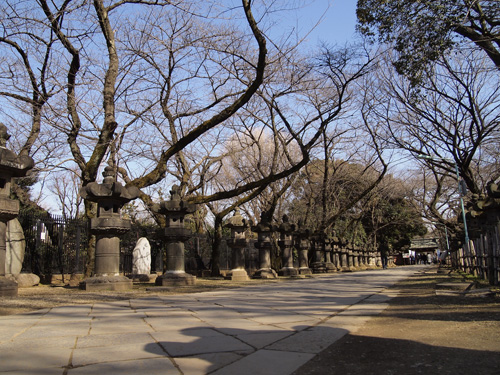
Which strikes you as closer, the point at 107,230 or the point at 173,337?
the point at 173,337

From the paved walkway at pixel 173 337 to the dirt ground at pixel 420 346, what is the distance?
23cm

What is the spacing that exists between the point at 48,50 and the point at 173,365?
44.7 feet

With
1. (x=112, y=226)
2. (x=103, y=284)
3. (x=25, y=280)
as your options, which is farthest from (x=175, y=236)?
(x=25, y=280)

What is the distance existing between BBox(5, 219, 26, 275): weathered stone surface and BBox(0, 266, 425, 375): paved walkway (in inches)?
290

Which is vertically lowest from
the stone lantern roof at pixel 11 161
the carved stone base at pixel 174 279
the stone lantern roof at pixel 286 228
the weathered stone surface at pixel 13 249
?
the carved stone base at pixel 174 279

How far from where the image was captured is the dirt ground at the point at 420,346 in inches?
118

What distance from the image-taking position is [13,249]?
12.5 meters

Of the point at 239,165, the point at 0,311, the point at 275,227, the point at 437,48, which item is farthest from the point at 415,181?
the point at 0,311

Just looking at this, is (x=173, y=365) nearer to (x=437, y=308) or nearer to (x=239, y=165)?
(x=437, y=308)

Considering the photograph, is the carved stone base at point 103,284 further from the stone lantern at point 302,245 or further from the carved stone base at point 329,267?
the carved stone base at point 329,267

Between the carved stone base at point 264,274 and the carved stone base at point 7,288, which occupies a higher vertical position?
the carved stone base at point 7,288

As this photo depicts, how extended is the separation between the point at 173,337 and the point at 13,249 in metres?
10.6

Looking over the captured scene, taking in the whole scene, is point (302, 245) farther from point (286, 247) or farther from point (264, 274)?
point (264, 274)

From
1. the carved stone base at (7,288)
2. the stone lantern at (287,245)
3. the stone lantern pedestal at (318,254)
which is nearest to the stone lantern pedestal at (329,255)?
the stone lantern pedestal at (318,254)
